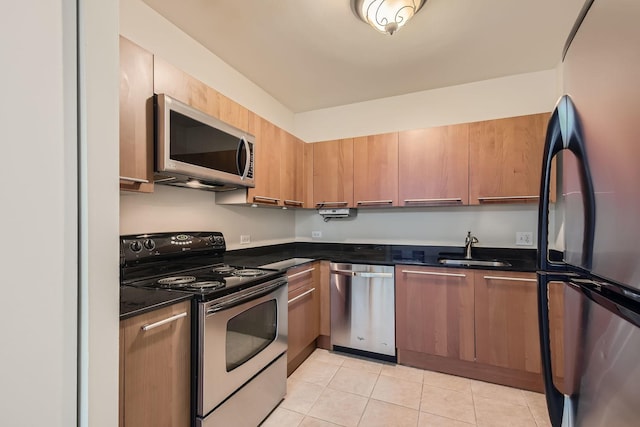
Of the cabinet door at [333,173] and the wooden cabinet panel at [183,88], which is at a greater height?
the wooden cabinet panel at [183,88]

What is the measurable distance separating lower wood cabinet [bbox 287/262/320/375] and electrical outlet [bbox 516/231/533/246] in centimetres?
181

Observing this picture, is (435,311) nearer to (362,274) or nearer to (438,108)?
(362,274)

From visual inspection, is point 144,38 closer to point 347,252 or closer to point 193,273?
point 193,273

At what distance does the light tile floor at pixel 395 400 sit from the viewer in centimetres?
173

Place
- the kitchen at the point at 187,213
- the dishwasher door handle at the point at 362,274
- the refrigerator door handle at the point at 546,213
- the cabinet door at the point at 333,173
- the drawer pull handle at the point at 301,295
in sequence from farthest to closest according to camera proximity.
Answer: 1. the cabinet door at the point at 333,173
2. the dishwasher door handle at the point at 362,274
3. the drawer pull handle at the point at 301,295
4. the kitchen at the point at 187,213
5. the refrigerator door handle at the point at 546,213

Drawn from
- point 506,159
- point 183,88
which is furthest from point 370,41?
point 506,159

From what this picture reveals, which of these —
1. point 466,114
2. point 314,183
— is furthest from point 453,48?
point 314,183

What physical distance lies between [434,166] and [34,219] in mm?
2593

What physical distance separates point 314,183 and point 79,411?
256cm

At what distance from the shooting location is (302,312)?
234 cm

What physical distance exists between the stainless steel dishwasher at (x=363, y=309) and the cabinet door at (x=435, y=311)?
0.27 feet

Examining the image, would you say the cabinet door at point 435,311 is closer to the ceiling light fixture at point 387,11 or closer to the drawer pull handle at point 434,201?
the drawer pull handle at point 434,201

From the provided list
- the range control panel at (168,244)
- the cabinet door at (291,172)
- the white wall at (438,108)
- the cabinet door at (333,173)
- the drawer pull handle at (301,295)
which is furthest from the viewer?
the cabinet door at (333,173)

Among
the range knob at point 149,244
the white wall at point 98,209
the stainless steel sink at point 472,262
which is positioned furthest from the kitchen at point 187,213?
the stainless steel sink at point 472,262
